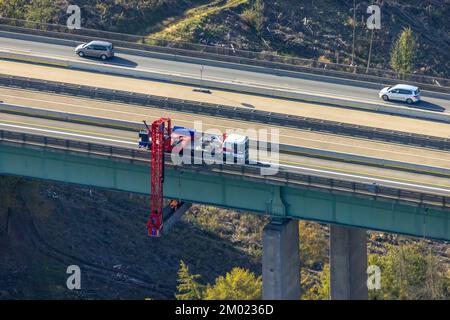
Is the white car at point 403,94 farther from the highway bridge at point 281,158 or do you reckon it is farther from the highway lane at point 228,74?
the highway bridge at point 281,158

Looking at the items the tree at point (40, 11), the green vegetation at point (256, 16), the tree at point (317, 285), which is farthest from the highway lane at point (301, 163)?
the green vegetation at point (256, 16)

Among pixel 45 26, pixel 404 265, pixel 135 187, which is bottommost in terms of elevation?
pixel 404 265

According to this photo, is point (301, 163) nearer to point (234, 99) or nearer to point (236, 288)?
point (236, 288)

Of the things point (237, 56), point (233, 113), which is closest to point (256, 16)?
point (237, 56)

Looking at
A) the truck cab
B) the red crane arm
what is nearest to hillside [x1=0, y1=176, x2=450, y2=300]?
the red crane arm

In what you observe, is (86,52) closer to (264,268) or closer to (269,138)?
(269,138)
